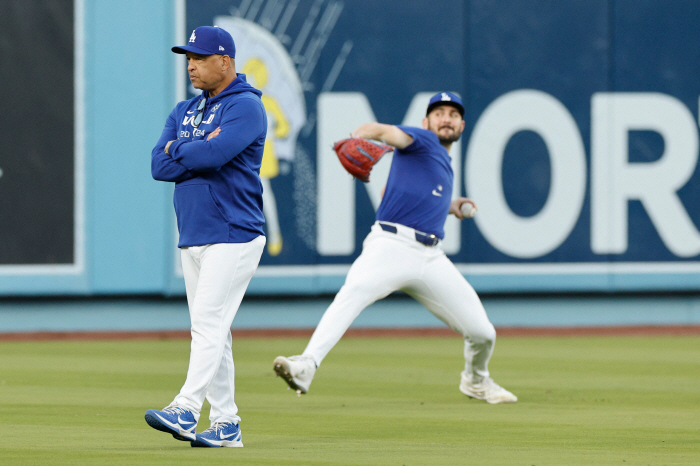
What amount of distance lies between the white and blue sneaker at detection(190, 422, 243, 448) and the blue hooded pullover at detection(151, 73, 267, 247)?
1.04 m

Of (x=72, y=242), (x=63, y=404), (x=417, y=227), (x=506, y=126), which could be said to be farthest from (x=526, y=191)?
(x=63, y=404)

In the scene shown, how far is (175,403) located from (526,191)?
1050cm

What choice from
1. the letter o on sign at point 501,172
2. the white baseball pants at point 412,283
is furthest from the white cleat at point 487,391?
the letter o on sign at point 501,172

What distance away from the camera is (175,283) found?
1492cm

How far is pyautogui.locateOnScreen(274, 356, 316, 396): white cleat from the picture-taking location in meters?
7.02

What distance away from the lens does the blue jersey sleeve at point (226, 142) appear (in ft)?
19.0

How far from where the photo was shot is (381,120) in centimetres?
1520

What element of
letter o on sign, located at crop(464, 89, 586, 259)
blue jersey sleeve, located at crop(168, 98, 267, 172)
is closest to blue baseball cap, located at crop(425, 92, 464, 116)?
blue jersey sleeve, located at crop(168, 98, 267, 172)

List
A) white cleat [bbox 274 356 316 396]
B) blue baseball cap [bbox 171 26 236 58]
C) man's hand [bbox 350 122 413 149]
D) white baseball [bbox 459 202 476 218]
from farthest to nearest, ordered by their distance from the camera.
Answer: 1. white baseball [bbox 459 202 476 218]
2. man's hand [bbox 350 122 413 149]
3. white cleat [bbox 274 356 316 396]
4. blue baseball cap [bbox 171 26 236 58]

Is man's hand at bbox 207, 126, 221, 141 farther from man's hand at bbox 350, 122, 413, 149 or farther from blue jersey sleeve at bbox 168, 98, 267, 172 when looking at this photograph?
man's hand at bbox 350, 122, 413, 149

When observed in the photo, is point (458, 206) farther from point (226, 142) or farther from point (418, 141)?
point (226, 142)

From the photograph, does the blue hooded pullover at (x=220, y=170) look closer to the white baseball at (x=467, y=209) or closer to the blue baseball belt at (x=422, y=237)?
the blue baseball belt at (x=422, y=237)

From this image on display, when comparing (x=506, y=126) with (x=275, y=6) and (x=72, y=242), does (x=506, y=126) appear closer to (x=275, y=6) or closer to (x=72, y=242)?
(x=275, y=6)

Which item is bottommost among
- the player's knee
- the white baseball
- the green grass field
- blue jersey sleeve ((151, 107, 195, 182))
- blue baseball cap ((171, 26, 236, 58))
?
the green grass field
